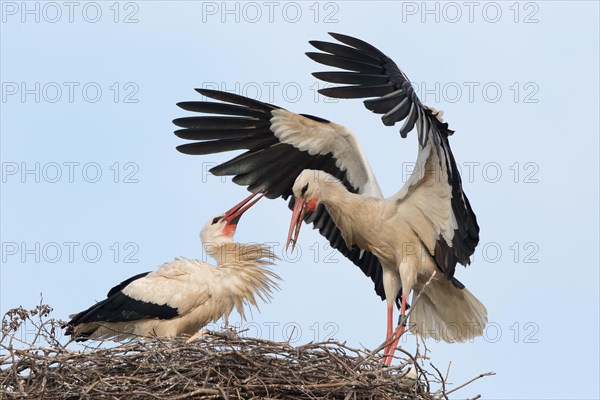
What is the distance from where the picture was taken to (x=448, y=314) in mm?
10398

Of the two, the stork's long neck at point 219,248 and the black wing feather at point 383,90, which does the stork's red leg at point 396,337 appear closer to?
the black wing feather at point 383,90

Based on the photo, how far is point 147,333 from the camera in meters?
9.74

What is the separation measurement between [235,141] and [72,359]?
9.00 feet

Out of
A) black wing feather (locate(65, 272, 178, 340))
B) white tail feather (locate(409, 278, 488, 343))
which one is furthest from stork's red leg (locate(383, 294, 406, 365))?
black wing feather (locate(65, 272, 178, 340))

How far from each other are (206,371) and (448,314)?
266 centimetres

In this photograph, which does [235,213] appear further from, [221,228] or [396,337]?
[396,337]

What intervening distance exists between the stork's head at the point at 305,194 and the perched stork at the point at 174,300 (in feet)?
1.52

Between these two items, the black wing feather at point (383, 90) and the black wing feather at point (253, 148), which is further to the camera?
the black wing feather at point (253, 148)

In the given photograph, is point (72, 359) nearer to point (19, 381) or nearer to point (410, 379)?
point (19, 381)

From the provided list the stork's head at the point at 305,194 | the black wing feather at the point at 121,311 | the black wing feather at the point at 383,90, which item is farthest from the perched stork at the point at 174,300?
the black wing feather at the point at 383,90

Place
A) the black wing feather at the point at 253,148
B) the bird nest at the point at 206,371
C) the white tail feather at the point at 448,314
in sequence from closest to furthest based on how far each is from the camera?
the bird nest at the point at 206,371
the white tail feather at the point at 448,314
the black wing feather at the point at 253,148

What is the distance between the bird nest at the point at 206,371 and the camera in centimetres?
823

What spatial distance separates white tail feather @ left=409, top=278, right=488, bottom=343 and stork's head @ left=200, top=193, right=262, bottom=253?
4.80ft

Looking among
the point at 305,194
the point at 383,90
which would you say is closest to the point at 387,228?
the point at 305,194
